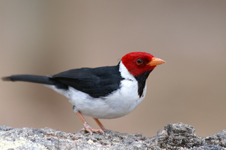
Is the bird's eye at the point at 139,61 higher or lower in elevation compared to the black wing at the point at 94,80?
higher

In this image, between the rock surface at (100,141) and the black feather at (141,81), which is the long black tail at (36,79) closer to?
the rock surface at (100,141)

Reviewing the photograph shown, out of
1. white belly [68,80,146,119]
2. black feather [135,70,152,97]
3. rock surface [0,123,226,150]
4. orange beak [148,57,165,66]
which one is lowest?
rock surface [0,123,226,150]

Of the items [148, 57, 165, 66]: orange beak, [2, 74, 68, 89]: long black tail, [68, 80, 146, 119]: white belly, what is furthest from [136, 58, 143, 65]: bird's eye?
[2, 74, 68, 89]: long black tail

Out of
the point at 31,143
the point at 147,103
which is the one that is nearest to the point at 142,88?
the point at 31,143

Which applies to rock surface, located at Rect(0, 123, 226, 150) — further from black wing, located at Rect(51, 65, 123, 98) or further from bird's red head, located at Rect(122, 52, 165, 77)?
bird's red head, located at Rect(122, 52, 165, 77)

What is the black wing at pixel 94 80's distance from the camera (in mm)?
3662

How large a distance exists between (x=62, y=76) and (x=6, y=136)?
1.14 m

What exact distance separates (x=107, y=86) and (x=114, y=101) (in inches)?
8.3

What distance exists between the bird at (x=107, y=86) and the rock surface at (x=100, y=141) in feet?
1.48

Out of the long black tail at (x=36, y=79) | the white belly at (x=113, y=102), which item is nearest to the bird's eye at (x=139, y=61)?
the white belly at (x=113, y=102)

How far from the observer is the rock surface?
9.41 feet

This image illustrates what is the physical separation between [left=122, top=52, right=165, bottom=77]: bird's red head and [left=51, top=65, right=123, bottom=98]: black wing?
176 millimetres

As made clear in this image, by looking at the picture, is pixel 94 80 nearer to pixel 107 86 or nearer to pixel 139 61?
pixel 107 86

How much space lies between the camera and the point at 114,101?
3568mm
